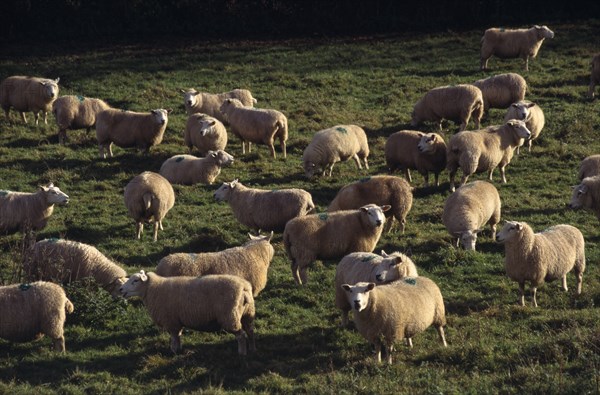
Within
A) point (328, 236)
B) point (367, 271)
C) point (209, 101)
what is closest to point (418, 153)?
point (328, 236)

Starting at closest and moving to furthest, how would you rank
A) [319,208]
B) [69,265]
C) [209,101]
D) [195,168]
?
[69,265] < [319,208] < [195,168] < [209,101]

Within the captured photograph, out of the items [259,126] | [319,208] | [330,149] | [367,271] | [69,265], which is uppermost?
[259,126]

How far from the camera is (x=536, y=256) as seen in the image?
14734 millimetres

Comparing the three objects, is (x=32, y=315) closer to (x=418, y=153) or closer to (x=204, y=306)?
(x=204, y=306)

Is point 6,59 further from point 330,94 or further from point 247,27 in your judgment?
point 330,94

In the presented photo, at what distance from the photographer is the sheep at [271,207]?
1738cm

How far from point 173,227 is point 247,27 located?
19.1 m

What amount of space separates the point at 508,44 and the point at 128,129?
41.8 ft

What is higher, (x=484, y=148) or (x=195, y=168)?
(x=484, y=148)

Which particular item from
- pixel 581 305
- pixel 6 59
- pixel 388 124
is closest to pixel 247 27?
pixel 6 59

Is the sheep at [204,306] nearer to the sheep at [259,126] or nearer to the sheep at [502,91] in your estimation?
the sheep at [259,126]

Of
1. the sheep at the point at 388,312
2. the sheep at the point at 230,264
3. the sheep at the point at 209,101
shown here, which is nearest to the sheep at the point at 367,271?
the sheep at the point at 388,312

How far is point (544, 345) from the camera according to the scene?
42.0 ft

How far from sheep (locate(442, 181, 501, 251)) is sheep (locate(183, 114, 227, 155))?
6938 millimetres
